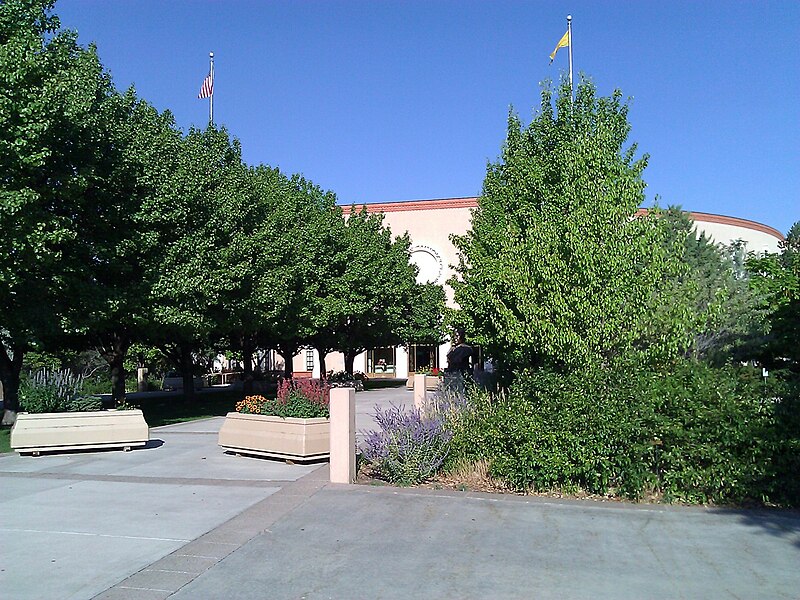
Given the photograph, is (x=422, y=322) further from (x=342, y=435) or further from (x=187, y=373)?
(x=342, y=435)

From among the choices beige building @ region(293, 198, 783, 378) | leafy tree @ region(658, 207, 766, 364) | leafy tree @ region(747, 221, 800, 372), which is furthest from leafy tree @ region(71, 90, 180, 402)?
beige building @ region(293, 198, 783, 378)

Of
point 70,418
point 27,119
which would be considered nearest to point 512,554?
point 70,418

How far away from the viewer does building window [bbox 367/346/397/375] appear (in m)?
58.9

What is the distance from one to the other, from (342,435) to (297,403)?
2278mm

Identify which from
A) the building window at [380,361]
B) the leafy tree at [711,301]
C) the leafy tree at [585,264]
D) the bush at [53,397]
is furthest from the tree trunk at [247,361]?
the building window at [380,361]

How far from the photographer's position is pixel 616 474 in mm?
8930

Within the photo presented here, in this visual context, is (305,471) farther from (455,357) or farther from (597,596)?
(455,357)

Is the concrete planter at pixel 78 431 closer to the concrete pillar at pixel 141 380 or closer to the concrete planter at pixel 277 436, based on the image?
the concrete planter at pixel 277 436

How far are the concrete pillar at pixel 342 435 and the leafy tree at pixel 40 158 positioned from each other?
8.01 meters

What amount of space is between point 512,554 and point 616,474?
2.72 m

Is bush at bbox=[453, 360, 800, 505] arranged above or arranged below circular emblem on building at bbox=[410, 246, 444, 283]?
below

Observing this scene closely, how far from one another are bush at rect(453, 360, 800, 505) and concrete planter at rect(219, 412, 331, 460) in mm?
3448

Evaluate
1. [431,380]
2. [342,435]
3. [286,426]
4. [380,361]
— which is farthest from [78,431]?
[380,361]

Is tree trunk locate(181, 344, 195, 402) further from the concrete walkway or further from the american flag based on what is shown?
the concrete walkway
